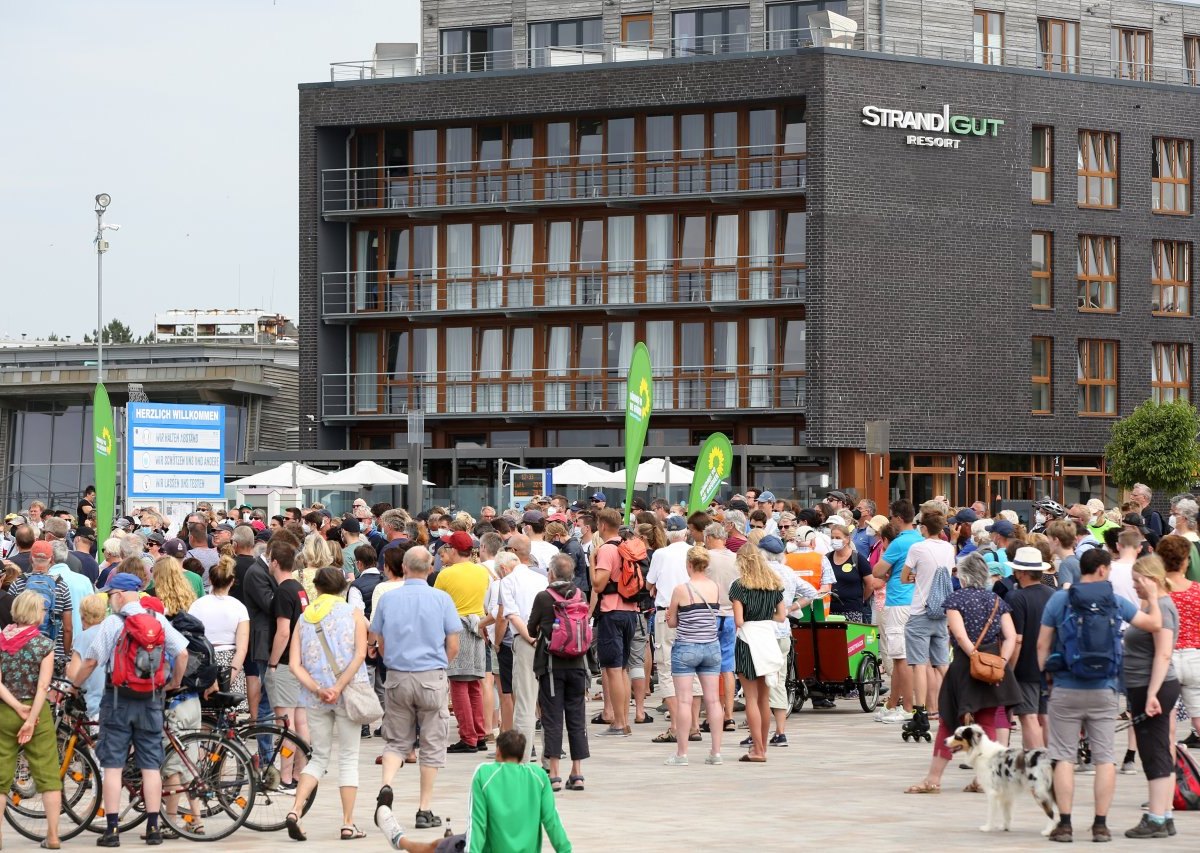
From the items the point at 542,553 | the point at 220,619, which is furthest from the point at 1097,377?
the point at 220,619

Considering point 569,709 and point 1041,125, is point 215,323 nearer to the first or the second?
point 1041,125

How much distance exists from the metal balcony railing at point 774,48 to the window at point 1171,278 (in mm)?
4752

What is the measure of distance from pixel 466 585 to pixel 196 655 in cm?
382

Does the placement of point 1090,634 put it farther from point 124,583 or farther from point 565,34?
point 565,34

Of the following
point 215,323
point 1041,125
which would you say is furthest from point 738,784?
point 215,323

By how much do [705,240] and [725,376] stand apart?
12.0 feet

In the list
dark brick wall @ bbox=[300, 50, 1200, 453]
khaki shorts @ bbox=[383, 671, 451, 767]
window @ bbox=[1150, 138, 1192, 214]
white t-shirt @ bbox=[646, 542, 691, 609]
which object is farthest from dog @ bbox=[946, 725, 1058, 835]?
window @ bbox=[1150, 138, 1192, 214]

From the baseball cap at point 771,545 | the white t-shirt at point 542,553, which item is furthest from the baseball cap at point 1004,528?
the white t-shirt at point 542,553

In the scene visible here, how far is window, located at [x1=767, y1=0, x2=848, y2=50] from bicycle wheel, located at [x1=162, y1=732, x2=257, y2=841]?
4081 centimetres

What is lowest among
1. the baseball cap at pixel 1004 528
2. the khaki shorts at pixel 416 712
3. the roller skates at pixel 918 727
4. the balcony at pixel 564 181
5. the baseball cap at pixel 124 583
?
the roller skates at pixel 918 727

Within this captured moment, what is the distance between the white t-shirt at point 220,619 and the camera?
13852mm

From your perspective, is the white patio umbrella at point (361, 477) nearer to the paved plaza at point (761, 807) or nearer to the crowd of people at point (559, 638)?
the crowd of people at point (559, 638)

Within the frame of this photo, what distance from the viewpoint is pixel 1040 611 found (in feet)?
44.8

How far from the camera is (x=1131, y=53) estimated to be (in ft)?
179
